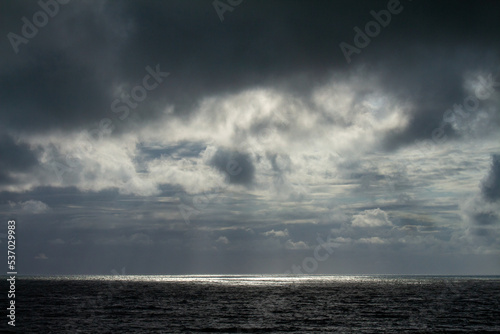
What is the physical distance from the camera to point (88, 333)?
51281 mm

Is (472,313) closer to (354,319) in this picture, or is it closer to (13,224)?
(354,319)

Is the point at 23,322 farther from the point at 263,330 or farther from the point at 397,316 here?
the point at 397,316

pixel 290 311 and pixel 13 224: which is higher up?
pixel 13 224

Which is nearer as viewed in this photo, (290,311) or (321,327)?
(321,327)

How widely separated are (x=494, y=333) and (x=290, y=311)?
3280 cm

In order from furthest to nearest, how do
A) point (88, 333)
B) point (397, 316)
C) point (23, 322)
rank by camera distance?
point (397, 316)
point (23, 322)
point (88, 333)

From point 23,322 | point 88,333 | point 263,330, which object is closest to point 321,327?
point 263,330

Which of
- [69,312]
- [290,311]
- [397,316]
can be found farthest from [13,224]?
[397,316]

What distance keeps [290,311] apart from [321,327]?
790 inches

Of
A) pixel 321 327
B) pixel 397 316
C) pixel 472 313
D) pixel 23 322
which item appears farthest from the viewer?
pixel 472 313

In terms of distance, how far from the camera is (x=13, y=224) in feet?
176

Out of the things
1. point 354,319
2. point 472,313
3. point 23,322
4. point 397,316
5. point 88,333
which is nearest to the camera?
point 88,333

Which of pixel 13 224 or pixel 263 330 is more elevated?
pixel 13 224

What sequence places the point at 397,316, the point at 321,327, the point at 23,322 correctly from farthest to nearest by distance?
the point at 397,316 → the point at 23,322 → the point at 321,327
